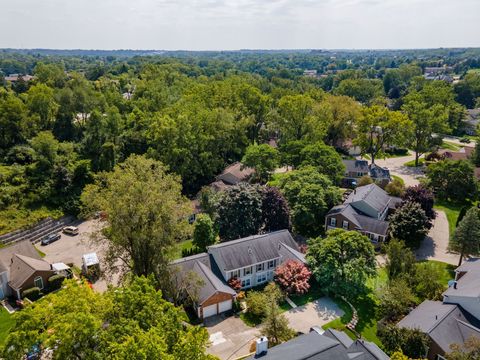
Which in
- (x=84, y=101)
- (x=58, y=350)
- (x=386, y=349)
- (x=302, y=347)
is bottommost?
(x=386, y=349)

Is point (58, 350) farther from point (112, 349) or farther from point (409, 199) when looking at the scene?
point (409, 199)

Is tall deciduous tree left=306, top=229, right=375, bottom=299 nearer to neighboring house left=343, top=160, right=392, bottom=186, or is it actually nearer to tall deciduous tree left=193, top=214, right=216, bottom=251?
tall deciduous tree left=193, top=214, right=216, bottom=251

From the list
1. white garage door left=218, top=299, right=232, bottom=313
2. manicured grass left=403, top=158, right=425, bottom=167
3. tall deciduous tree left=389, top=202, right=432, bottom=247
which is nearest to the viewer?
white garage door left=218, top=299, right=232, bottom=313

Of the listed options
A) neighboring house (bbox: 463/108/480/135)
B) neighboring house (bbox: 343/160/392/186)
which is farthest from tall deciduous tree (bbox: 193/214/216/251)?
neighboring house (bbox: 463/108/480/135)

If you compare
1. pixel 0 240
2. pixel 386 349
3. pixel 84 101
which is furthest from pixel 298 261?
pixel 84 101

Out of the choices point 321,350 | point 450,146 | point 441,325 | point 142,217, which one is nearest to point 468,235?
point 441,325

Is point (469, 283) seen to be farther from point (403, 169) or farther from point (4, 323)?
point (403, 169)

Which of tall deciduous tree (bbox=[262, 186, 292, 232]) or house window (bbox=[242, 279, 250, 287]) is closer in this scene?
house window (bbox=[242, 279, 250, 287])

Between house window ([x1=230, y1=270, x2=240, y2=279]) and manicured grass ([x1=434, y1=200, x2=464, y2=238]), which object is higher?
house window ([x1=230, y1=270, x2=240, y2=279])
